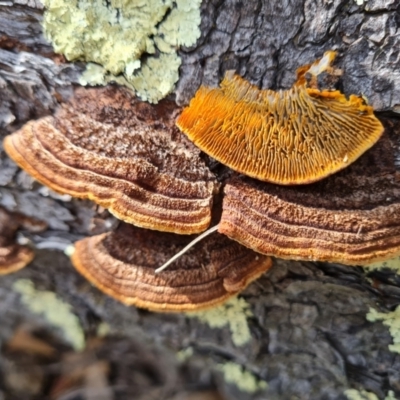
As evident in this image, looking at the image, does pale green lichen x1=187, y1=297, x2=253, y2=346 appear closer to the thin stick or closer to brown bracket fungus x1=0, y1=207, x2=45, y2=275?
the thin stick

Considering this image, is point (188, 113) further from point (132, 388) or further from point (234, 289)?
point (132, 388)

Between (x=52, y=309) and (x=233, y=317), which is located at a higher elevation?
(x=233, y=317)

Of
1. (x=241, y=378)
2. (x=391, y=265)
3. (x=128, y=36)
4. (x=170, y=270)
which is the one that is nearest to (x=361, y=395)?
(x=241, y=378)

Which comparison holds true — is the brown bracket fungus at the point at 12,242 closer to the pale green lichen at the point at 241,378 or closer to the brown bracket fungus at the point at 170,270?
the brown bracket fungus at the point at 170,270

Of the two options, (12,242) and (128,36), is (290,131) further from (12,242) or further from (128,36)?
(12,242)

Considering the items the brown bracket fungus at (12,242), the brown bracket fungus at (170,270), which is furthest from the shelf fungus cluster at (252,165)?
the brown bracket fungus at (12,242)
